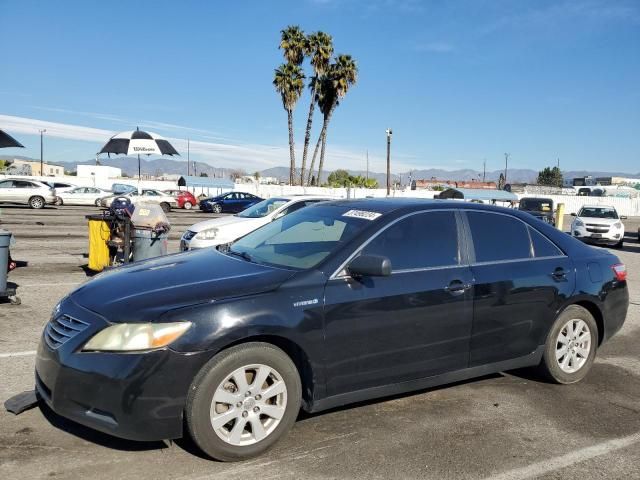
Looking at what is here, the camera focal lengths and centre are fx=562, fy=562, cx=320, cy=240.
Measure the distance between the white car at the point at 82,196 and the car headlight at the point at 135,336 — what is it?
33737 mm

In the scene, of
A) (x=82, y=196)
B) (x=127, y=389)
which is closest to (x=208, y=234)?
(x=127, y=389)

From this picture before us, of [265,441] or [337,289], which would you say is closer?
[265,441]

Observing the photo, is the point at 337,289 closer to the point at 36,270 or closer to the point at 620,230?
the point at 36,270

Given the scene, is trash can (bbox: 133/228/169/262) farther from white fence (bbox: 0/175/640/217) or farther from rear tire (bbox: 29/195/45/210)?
white fence (bbox: 0/175/640/217)

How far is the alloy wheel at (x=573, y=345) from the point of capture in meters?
4.93

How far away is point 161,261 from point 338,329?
1.56 m

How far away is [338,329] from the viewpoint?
144 inches

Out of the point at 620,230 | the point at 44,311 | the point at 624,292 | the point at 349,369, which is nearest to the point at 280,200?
the point at 44,311

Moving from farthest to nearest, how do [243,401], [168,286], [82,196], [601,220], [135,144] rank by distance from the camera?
[82,196]
[135,144]
[601,220]
[168,286]
[243,401]

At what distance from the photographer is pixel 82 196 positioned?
114 ft

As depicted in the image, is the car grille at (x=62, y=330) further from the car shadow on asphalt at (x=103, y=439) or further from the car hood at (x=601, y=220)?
the car hood at (x=601, y=220)

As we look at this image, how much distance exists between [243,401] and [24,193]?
3023cm

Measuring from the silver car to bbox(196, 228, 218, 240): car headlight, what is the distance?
22.9 metres

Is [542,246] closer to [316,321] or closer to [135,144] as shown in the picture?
[316,321]
